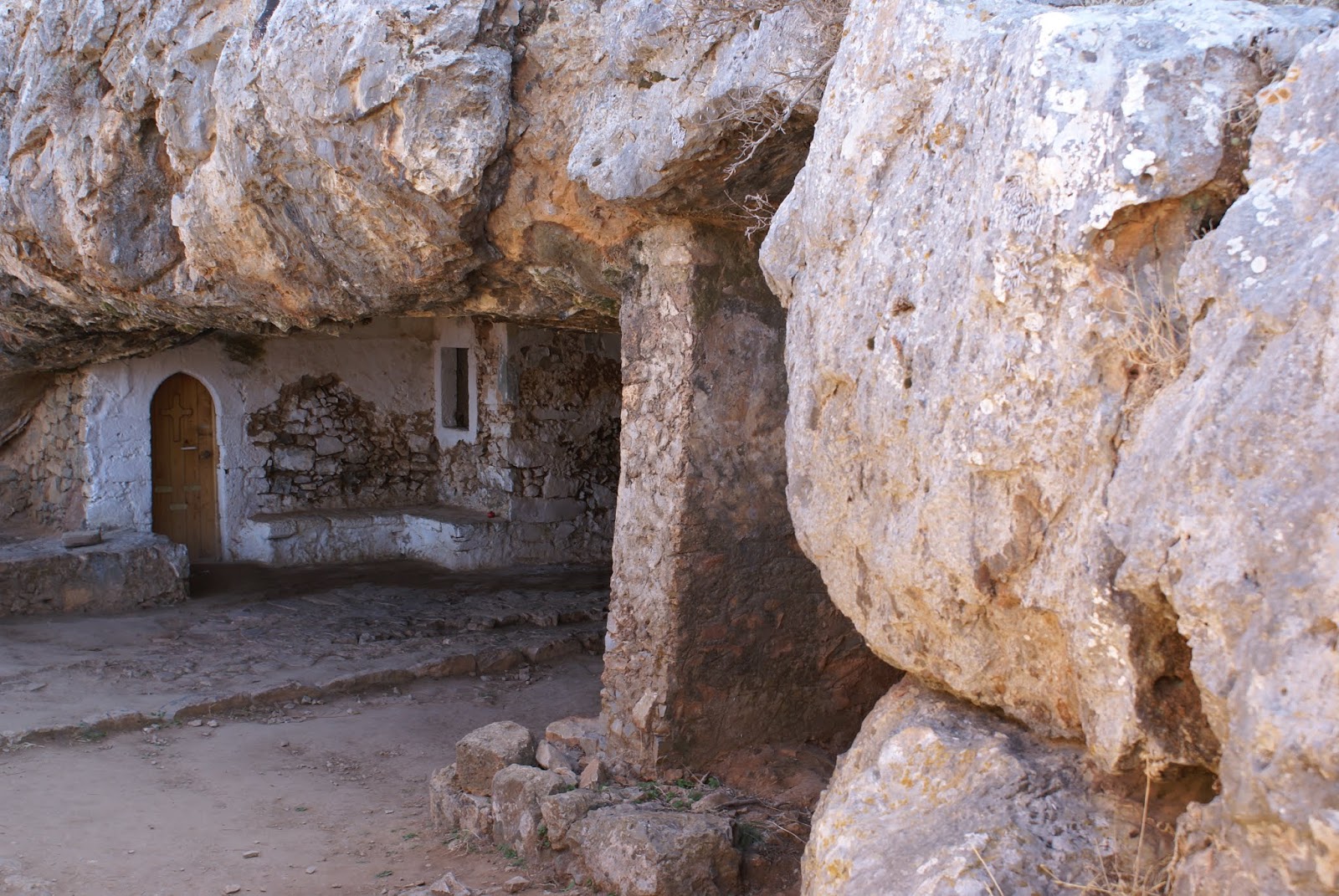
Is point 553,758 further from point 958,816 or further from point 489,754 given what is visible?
point 958,816

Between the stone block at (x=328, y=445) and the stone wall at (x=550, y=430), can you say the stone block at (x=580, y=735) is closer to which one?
the stone wall at (x=550, y=430)

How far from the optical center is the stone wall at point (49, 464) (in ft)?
30.9

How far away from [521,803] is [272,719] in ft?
8.41

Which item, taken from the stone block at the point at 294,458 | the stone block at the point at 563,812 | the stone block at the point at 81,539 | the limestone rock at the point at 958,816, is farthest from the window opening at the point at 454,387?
the limestone rock at the point at 958,816

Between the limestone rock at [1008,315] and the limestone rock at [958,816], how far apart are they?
95 mm

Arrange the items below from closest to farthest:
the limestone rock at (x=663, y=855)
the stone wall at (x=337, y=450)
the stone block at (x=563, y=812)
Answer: the limestone rock at (x=663, y=855)
the stone block at (x=563, y=812)
the stone wall at (x=337, y=450)

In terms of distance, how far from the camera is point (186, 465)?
33.1 feet

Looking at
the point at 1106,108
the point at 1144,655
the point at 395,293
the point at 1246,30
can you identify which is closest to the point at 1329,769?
the point at 1144,655

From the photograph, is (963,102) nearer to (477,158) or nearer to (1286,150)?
(1286,150)

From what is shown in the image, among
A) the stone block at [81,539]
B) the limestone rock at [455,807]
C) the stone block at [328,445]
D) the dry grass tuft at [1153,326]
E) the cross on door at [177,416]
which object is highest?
the dry grass tuft at [1153,326]

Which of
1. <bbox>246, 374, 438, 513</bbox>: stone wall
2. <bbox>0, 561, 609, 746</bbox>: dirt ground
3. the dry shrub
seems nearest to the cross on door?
<bbox>246, 374, 438, 513</bbox>: stone wall

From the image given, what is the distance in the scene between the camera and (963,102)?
2361 mm

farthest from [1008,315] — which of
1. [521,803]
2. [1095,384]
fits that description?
[521,803]

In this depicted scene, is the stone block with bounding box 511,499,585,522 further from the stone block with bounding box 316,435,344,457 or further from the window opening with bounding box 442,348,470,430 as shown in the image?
the stone block with bounding box 316,435,344,457
